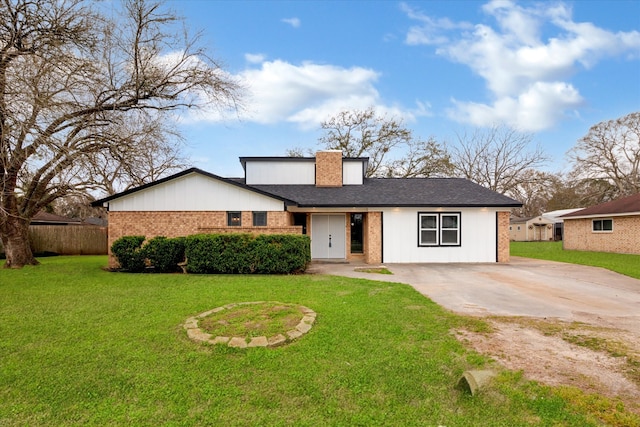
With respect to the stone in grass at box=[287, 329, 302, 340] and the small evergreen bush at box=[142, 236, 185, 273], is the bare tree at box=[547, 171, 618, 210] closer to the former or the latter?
the small evergreen bush at box=[142, 236, 185, 273]

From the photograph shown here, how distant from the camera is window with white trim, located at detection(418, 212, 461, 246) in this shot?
13961mm

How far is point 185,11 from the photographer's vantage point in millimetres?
11812

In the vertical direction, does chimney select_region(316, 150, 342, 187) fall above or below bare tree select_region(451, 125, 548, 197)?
below

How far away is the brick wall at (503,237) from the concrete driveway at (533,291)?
173 cm

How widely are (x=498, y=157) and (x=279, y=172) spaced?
2695cm

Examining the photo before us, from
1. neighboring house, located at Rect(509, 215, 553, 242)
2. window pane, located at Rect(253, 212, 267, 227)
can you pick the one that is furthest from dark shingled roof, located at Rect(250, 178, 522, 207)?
neighboring house, located at Rect(509, 215, 553, 242)

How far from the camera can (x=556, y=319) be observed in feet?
17.3

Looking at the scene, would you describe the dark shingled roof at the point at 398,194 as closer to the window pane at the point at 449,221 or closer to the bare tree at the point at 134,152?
the window pane at the point at 449,221

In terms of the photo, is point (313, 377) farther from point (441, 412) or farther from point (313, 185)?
point (313, 185)

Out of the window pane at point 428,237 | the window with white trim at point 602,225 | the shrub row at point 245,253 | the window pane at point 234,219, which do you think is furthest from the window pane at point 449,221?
the window with white trim at point 602,225

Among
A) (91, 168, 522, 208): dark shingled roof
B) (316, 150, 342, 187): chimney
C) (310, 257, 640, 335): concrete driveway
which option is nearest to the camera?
(310, 257, 640, 335): concrete driveway

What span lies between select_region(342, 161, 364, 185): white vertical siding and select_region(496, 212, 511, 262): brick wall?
6787 millimetres

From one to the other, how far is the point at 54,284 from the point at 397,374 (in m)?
9.25

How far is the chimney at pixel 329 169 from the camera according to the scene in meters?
16.5
